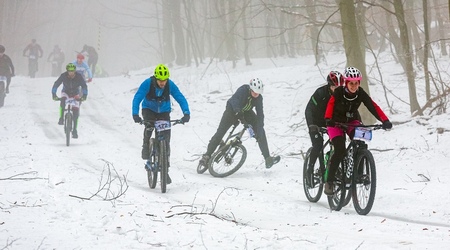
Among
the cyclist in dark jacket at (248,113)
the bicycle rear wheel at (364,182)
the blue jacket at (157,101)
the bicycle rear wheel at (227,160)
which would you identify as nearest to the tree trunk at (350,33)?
the cyclist in dark jacket at (248,113)

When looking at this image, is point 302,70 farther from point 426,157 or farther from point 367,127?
point 367,127

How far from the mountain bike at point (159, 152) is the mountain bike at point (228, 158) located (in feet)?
6.25

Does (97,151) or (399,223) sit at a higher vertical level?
(97,151)

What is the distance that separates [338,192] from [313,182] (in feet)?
1.84

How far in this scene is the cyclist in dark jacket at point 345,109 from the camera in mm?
6580

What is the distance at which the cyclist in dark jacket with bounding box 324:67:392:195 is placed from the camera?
21.6 feet

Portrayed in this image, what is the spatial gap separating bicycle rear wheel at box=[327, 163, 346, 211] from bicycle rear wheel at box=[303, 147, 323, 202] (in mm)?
436

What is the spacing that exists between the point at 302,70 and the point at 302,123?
6.18m

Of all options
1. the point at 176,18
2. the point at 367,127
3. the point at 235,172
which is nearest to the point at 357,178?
the point at 367,127

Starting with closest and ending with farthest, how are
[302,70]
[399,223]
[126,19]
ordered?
[399,223], [302,70], [126,19]

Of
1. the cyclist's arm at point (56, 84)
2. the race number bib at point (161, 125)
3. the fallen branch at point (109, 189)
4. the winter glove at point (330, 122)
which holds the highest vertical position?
the cyclist's arm at point (56, 84)

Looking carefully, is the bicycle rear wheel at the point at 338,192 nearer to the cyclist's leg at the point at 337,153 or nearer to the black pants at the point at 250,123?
the cyclist's leg at the point at 337,153

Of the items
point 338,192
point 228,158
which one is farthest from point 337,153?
point 228,158

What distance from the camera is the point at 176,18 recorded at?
32375mm
